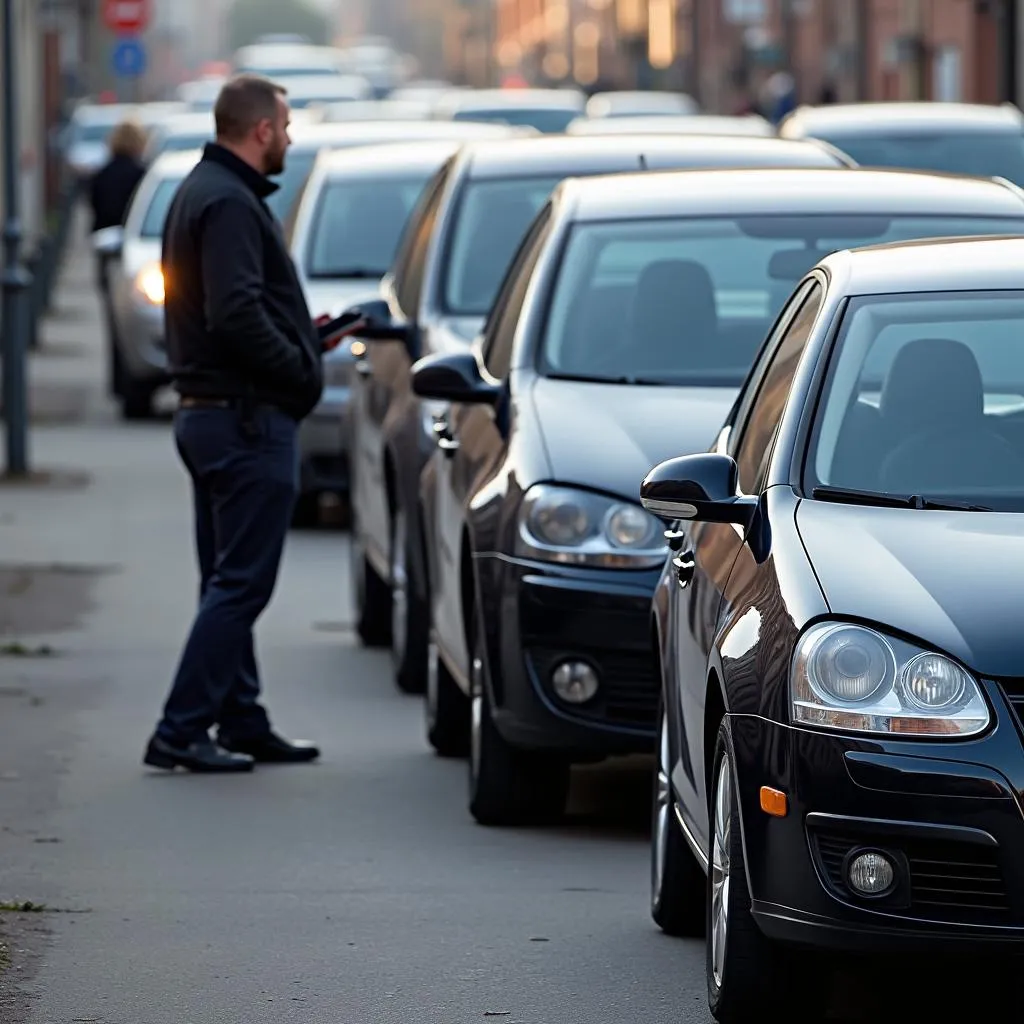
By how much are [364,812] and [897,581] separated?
3.31 meters

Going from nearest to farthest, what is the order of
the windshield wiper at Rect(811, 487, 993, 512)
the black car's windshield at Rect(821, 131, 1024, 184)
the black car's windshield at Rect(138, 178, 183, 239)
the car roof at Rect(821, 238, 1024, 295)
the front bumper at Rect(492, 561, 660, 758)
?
the windshield wiper at Rect(811, 487, 993, 512), the car roof at Rect(821, 238, 1024, 295), the front bumper at Rect(492, 561, 660, 758), the black car's windshield at Rect(821, 131, 1024, 184), the black car's windshield at Rect(138, 178, 183, 239)

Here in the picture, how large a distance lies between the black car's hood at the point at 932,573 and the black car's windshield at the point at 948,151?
10.0 meters

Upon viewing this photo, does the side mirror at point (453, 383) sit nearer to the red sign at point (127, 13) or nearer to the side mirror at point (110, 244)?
the side mirror at point (110, 244)

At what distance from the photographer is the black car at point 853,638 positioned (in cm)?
482

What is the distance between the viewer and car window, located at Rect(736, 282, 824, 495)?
588cm

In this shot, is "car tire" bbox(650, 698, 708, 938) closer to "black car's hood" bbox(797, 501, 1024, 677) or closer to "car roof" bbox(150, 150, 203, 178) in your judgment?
"black car's hood" bbox(797, 501, 1024, 677)

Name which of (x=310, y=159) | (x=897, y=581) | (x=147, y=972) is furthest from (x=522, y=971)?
(x=310, y=159)

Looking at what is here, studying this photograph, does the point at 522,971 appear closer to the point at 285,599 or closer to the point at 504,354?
the point at 504,354

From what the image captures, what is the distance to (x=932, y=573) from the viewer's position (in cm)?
511

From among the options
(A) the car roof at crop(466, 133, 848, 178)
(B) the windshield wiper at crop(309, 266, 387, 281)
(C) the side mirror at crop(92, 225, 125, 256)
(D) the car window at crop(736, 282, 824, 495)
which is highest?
(A) the car roof at crop(466, 133, 848, 178)

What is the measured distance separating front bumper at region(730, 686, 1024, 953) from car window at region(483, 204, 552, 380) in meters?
3.60

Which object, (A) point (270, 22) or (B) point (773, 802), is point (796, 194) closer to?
(B) point (773, 802)

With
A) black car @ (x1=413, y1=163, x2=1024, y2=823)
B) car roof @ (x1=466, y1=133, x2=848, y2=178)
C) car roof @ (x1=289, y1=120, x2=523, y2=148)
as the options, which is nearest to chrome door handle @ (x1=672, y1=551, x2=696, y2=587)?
black car @ (x1=413, y1=163, x2=1024, y2=823)

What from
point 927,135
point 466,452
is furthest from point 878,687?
point 927,135
